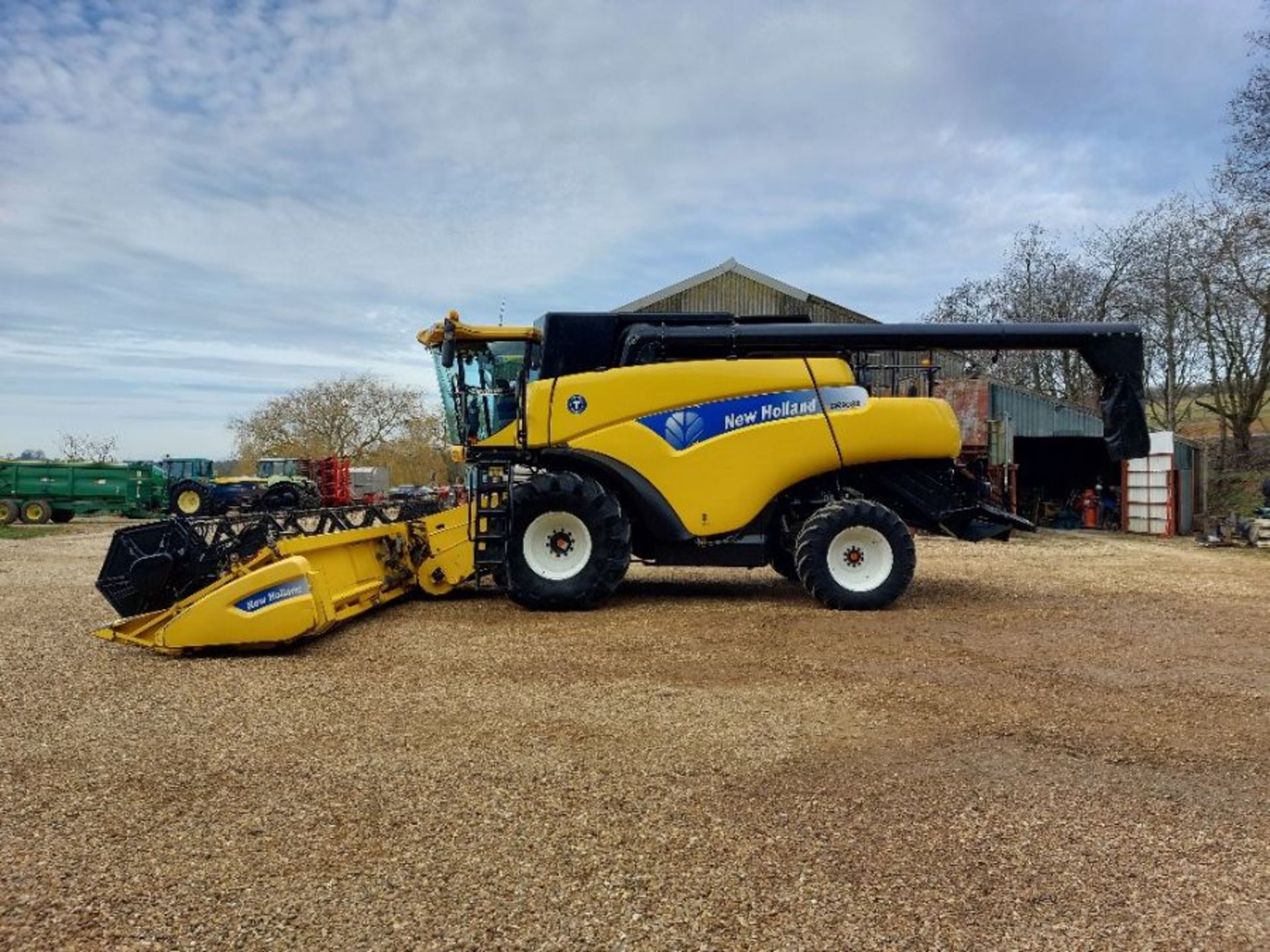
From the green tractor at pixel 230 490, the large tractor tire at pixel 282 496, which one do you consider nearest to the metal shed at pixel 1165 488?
the green tractor at pixel 230 490

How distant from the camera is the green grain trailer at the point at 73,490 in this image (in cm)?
2644

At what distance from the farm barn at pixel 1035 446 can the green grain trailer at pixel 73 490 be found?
1620 centimetres

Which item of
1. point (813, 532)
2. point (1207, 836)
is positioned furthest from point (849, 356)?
point (1207, 836)

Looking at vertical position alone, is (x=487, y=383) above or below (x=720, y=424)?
above

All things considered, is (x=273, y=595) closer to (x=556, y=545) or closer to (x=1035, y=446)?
(x=556, y=545)

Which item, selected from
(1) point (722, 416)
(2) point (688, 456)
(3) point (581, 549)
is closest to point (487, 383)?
(3) point (581, 549)

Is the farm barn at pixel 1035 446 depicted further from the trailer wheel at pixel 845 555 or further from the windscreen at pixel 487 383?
the windscreen at pixel 487 383

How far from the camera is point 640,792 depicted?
12.8 feet

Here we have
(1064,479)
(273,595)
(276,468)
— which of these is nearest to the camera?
(273,595)

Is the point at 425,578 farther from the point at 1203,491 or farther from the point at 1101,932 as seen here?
the point at 1203,491

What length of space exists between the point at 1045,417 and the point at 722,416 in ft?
60.2

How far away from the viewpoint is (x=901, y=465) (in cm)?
938

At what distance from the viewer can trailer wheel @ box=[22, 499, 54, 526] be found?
Answer: 26.3 metres

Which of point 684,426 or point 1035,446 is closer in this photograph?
point 684,426
